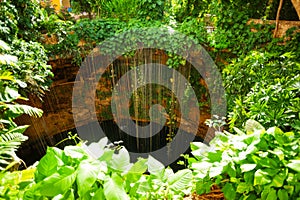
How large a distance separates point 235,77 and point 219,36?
5.40ft

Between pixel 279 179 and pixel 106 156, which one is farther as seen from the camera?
pixel 106 156

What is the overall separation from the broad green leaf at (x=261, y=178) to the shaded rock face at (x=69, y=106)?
3.88m

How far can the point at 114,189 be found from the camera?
3.07 feet

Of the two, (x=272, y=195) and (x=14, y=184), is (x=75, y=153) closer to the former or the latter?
(x=14, y=184)

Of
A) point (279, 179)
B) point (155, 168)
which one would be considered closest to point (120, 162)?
point (155, 168)

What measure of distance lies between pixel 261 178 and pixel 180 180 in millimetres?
345

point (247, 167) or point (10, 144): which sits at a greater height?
point (247, 167)

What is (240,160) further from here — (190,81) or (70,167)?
(190,81)

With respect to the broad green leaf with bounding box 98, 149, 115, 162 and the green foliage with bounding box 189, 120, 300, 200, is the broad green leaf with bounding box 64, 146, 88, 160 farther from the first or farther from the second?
the green foliage with bounding box 189, 120, 300, 200

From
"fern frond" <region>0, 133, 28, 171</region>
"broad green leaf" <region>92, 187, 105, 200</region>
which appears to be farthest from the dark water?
"broad green leaf" <region>92, 187, 105, 200</region>

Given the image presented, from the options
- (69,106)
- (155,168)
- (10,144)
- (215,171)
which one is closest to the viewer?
(215,171)

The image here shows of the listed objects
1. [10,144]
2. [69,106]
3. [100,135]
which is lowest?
[100,135]

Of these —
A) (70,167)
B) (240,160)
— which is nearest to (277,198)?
(240,160)

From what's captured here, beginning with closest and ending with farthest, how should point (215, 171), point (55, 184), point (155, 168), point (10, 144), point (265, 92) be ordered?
point (55, 184), point (215, 171), point (155, 168), point (10, 144), point (265, 92)
